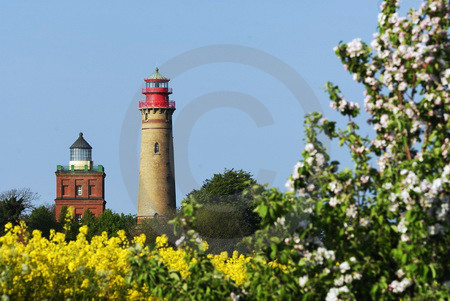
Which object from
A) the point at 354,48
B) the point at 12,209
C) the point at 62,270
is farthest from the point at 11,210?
the point at 354,48

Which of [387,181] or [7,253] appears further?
[7,253]

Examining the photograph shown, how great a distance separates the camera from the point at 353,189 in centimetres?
1210

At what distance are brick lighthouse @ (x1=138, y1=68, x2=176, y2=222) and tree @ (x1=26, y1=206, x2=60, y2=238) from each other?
13.6m

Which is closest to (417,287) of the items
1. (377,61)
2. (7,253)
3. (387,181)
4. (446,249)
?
(446,249)

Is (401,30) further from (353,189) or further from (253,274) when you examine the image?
(253,274)

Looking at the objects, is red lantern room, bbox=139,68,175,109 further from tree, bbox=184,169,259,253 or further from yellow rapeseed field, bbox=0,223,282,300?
yellow rapeseed field, bbox=0,223,282,300

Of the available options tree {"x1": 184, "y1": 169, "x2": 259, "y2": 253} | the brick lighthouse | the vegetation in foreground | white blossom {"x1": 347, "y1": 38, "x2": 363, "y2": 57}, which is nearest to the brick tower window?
the brick lighthouse

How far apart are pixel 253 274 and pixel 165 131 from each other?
7435cm

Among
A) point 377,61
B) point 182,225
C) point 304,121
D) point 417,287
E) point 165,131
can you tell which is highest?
point 165,131

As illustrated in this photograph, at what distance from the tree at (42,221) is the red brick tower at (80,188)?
5.91 metres

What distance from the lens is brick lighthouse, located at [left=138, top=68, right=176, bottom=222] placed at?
85.5m

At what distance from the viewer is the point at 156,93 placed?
87.9 metres

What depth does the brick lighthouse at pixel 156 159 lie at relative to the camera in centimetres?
8550

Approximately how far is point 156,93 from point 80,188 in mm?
24082
